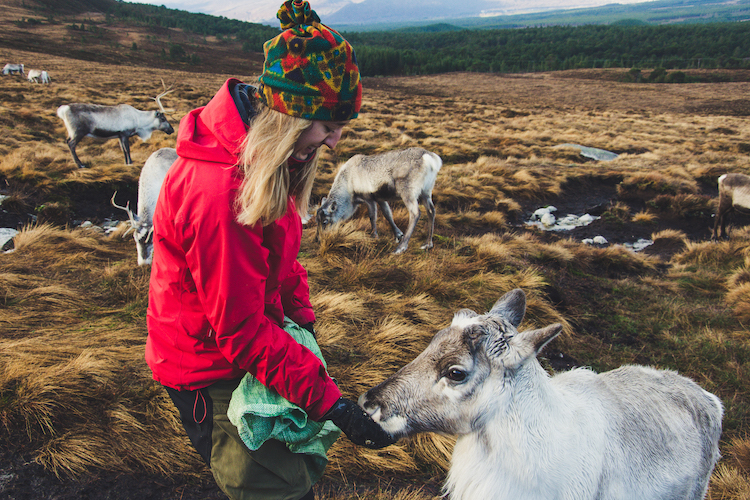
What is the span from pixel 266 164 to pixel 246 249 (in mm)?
323

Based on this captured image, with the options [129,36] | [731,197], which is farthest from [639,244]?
[129,36]

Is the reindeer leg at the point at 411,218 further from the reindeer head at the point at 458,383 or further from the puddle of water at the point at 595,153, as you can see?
the puddle of water at the point at 595,153

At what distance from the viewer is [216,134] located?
146cm

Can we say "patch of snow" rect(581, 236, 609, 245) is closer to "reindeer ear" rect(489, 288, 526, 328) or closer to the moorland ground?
the moorland ground

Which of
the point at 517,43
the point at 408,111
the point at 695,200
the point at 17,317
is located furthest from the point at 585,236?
the point at 517,43

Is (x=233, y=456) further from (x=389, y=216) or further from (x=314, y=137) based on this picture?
(x=389, y=216)

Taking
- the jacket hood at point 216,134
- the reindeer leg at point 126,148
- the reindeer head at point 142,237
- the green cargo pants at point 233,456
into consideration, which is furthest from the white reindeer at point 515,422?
the reindeer leg at point 126,148

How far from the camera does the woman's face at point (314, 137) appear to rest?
1602 millimetres

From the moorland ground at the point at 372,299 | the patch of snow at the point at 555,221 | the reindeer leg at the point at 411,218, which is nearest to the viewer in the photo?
the moorland ground at the point at 372,299

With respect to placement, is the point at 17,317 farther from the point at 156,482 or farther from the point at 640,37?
the point at 640,37

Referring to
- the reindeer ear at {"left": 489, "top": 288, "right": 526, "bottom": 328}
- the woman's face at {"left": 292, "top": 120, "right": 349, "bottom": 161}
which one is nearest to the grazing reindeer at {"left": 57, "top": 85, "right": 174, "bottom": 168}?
the woman's face at {"left": 292, "top": 120, "right": 349, "bottom": 161}

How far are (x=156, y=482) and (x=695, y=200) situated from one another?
596 inches

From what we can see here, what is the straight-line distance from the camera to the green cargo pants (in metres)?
1.64

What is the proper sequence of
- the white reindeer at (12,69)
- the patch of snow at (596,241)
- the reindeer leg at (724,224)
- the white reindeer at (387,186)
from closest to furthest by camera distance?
the white reindeer at (387,186) → the patch of snow at (596,241) → the reindeer leg at (724,224) → the white reindeer at (12,69)
